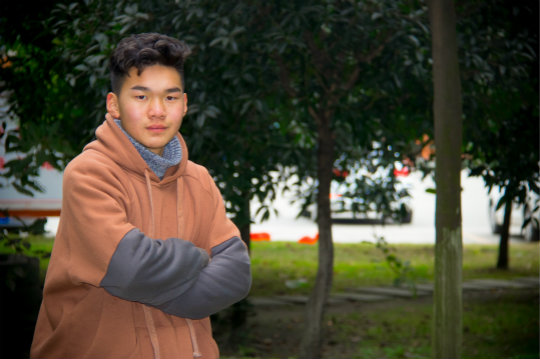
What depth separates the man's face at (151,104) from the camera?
2156 millimetres

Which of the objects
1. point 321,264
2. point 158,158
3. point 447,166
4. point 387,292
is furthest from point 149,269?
point 387,292

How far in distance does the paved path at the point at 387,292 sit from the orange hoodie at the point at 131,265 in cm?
696

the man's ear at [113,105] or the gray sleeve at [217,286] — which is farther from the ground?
the man's ear at [113,105]

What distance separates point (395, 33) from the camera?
512cm

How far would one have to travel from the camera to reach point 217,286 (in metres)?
2.12

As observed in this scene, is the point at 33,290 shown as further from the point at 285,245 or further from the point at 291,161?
the point at 285,245

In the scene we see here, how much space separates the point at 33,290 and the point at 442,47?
3.54m

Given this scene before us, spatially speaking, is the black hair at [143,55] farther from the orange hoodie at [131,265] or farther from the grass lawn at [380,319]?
the grass lawn at [380,319]

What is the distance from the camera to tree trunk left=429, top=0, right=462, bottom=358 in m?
4.27

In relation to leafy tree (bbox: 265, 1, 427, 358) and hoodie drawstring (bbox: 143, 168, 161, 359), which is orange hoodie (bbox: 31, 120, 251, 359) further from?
leafy tree (bbox: 265, 1, 427, 358)

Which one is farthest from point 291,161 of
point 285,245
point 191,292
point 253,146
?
→ point 285,245

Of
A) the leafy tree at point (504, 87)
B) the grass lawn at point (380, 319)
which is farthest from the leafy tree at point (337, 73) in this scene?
the grass lawn at point (380, 319)

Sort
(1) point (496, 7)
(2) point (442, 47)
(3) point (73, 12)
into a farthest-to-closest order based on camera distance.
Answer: (1) point (496, 7)
(3) point (73, 12)
(2) point (442, 47)

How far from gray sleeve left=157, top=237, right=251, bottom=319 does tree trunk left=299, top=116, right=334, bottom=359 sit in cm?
435
